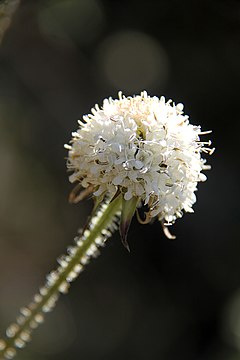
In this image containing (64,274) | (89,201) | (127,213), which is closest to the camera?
(127,213)

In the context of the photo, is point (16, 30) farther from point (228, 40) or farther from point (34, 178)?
point (228, 40)

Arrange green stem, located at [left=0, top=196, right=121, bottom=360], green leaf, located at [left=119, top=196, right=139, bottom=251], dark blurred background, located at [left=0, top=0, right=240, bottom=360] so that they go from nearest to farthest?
green leaf, located at [left=119, top=196, right=139, bottom=251], green stem, located at [left=0, top=196, right=121, bottom=360], dark blurred background, located at [left=0, top=0, right=240, bottom=360]

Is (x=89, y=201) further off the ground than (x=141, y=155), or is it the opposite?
(x=89, y=201)

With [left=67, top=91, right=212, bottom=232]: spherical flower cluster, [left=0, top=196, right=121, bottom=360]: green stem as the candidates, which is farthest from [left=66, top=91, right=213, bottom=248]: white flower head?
[left=0, top=196, right=121, bottom=360]: green stem

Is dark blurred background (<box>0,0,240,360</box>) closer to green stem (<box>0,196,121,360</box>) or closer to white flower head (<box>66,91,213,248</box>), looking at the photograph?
green stem (<box>0,196,121,360</box>)

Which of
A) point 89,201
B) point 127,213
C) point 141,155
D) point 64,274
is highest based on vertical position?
point 89,201

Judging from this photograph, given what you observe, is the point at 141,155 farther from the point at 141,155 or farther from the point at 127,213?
the point at 127,213

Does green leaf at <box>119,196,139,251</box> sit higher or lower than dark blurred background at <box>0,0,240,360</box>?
lower

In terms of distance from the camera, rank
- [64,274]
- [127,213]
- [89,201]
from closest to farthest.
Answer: [127,213] < [64,274] < [89,201]

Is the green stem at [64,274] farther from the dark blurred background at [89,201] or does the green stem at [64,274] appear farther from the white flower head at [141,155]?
the dark blurred background at [89,201]

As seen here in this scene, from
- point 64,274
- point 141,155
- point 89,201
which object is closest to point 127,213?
point 141,155
